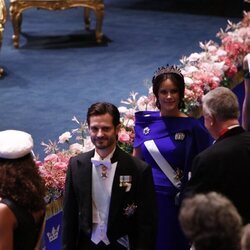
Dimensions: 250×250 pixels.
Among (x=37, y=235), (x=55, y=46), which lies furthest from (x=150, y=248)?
(x=55, y=46)

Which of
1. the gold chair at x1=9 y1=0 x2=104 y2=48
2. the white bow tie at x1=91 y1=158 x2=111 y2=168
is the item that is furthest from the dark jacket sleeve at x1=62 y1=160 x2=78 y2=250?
the gold chair at x1=9 y1=0 x2=104 y2=48

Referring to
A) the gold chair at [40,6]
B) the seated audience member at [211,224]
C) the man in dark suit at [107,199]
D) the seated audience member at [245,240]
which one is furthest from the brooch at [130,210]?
the gold chair at [40,6]

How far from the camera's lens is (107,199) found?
3.83 meters

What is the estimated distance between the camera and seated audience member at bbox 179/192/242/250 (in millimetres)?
2600

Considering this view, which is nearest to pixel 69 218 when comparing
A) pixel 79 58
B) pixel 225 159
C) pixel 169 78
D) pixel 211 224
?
pixel 225 159

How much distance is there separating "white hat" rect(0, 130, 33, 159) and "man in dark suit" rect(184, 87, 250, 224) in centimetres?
90

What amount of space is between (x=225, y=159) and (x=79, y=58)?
6.34 m

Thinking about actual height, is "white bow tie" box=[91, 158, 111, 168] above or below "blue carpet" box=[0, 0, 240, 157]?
above

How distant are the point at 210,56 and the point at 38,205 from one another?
3.69m

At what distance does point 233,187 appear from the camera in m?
3.82

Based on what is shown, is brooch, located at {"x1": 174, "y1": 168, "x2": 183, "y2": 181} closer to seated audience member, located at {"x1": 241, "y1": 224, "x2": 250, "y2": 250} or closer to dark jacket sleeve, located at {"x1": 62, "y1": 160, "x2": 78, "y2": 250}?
dark jacket sleeve, located at {"x1": 62, "y1": 160, "x2": 78, "y2": 250}

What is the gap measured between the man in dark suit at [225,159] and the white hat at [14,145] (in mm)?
902

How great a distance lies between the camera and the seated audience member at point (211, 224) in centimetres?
260

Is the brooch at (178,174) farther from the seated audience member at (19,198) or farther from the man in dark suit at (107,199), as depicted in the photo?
the seated audience member at (19,198)
